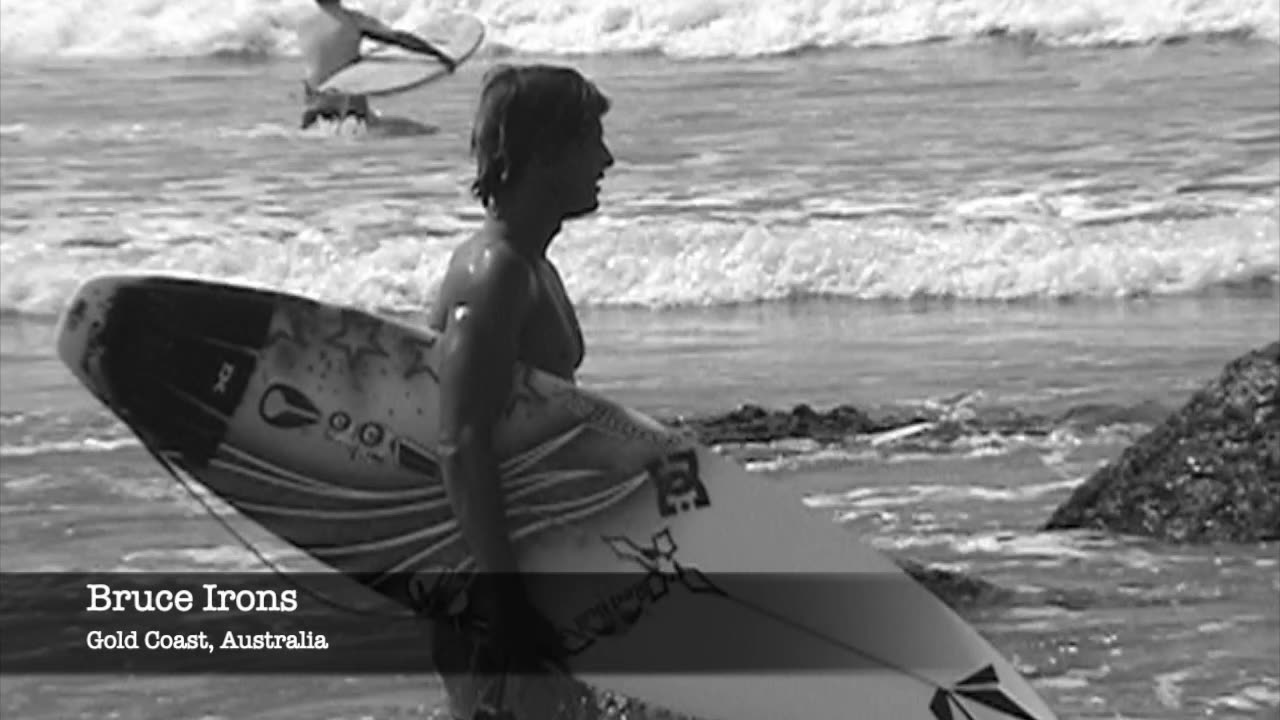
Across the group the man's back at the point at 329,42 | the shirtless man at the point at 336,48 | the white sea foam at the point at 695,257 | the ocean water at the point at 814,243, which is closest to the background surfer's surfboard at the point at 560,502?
the ocean water at the point at 814,243

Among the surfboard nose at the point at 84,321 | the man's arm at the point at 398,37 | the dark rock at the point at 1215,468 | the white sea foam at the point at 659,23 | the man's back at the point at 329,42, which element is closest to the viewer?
the surfboard nose at the point at 84,321

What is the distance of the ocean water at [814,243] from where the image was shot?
6328 mm

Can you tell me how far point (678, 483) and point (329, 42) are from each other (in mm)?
15091

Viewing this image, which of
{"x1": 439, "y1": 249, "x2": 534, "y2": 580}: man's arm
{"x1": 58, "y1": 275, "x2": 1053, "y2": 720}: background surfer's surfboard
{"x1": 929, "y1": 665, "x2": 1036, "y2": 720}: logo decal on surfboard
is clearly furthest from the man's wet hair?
{"x1": 929, "y1": 665, "x2": 1036, "y2": 720}: logo decal on surfboard

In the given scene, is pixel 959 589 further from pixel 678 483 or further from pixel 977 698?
pixel 678 483

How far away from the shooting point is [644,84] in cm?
1917

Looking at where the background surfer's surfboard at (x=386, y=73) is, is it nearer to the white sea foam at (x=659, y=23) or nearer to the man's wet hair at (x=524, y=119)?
the white sea foam at (x=659, y=23)

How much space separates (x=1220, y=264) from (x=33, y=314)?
17.4ft

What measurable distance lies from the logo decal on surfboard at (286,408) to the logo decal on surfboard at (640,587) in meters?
0.45

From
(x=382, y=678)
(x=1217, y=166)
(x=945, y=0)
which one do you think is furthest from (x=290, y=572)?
(x=945, y=0)

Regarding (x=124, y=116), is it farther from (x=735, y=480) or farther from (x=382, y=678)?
(x=735, y=480)

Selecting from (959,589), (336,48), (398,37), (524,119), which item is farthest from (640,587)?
(336,48)

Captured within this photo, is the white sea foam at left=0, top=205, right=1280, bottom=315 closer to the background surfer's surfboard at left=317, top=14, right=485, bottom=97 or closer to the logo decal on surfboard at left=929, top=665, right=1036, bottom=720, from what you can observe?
the background surfer's surfboard at left=317, top=14, right=485, bottom=97

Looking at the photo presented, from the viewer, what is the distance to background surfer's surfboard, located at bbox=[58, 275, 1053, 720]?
386 cm
